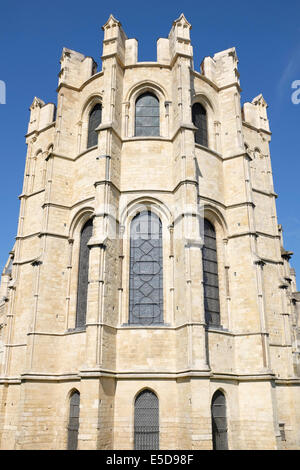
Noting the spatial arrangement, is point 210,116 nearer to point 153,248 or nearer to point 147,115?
point 147,115

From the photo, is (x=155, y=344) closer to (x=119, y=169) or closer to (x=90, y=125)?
(x=119, y=169)

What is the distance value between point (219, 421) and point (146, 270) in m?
5.80

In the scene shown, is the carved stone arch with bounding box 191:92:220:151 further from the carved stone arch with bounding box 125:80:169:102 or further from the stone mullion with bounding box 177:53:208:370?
the stone mullion with bounding box 177:53:208:370

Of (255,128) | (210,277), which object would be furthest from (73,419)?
(255,128)

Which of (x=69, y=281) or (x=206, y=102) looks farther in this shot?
(x=206, y=102)

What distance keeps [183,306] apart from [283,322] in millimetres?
6165

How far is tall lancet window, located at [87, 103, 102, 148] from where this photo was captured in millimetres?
18531

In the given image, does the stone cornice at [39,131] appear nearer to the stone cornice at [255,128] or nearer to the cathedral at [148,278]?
the cathedral at [148,278]

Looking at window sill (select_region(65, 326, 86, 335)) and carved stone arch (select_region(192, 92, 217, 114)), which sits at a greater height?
carved stone arch (select_region(192, 92, 217, 114))

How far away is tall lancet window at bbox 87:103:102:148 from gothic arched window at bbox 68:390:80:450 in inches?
411

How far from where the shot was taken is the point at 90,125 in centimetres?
1903

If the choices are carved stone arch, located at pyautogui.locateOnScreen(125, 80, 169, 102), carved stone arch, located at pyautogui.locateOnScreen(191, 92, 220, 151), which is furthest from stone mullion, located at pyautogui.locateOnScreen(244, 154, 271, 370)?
carved stone arch, located at pyautogui.locateOnScreen(125, 80, 169, 102)

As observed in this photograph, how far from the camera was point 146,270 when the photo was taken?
1570cm

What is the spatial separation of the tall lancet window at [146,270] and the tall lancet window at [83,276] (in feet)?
6.48
